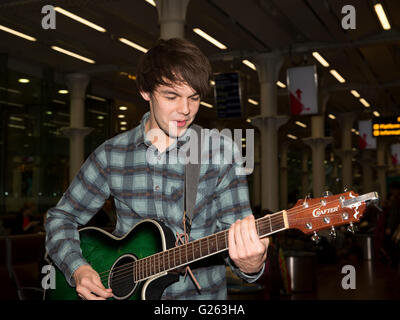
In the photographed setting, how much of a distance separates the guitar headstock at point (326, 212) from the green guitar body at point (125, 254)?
562mm

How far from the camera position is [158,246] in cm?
208

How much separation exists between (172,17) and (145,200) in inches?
281

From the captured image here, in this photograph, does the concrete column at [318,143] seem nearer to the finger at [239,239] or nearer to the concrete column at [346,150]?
the concrete column at [346,150]

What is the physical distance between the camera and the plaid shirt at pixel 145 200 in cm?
210

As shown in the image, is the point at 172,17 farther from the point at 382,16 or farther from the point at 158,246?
the point at 158,246

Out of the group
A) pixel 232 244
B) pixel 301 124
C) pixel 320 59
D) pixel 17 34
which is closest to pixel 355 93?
pixel 320 59

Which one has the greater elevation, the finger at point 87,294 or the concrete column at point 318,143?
the concrete column at point 318,143

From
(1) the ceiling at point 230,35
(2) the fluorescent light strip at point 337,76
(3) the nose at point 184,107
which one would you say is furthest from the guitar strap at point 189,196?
(2) the fluorescent light strip at point 337,76

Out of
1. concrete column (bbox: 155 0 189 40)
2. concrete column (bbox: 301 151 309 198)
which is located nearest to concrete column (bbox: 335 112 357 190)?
concrete column (bbox: 155 0 189 40)

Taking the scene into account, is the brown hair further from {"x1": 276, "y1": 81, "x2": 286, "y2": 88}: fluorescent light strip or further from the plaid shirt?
{"x1": 276, "y1": 81, "x2": 286, "y2": 88}: fluorescent light strip
